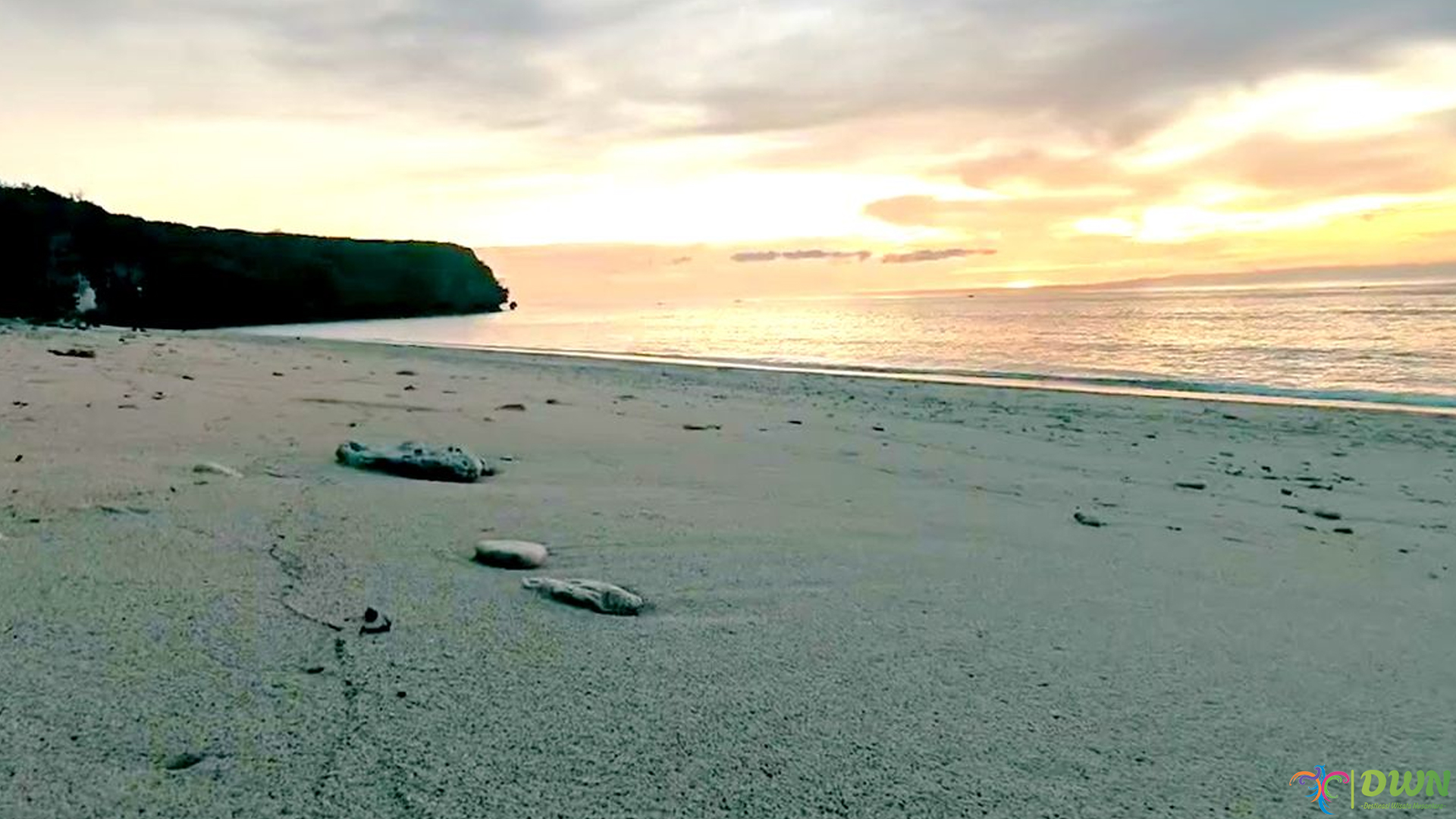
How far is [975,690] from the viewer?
225cm

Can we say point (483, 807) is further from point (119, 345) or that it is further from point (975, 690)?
point (119, 345)

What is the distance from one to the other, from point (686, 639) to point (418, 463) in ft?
8.25

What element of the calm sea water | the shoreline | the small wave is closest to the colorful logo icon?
the shoreline

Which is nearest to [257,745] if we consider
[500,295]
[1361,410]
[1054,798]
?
[1054,798]

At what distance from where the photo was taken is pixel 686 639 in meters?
2.51

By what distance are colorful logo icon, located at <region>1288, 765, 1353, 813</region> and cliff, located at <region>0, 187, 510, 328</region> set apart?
3106 centimetres

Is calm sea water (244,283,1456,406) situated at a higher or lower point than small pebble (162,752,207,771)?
higher

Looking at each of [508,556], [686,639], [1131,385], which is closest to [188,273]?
[1131,385]

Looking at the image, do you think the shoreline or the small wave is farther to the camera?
the small wave

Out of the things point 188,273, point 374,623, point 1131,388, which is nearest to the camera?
point 374,623

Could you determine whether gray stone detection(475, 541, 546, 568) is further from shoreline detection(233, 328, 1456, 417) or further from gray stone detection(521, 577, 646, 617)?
shoreline detection(233, 328, 1456, 417)
